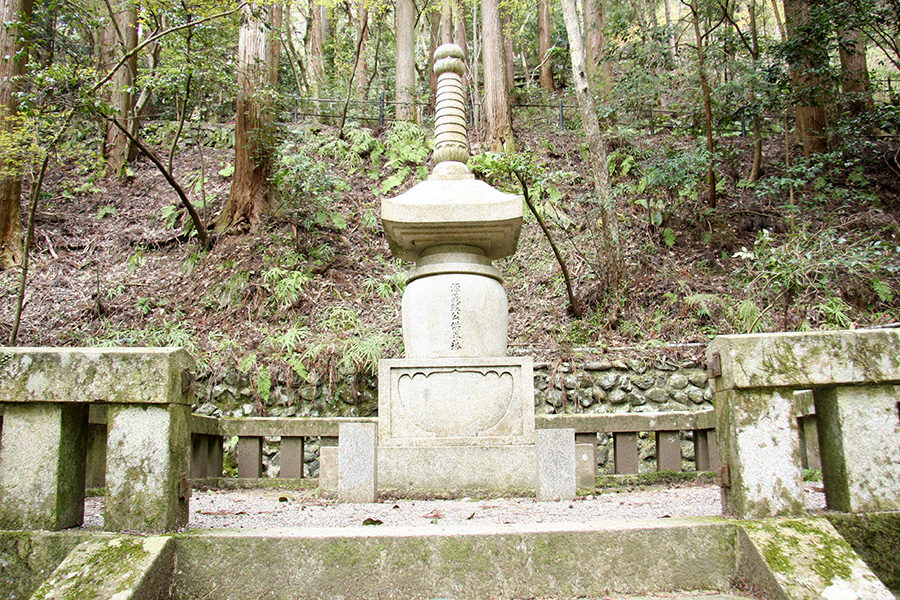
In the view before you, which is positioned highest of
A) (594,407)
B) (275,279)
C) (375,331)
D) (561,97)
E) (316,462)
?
(561,97)

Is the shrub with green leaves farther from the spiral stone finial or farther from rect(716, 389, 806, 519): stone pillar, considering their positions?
rect(716, 389, 806, 519): stone pillar

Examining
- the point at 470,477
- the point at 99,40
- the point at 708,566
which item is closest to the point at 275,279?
the point at 470,477

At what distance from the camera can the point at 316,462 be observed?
802cm

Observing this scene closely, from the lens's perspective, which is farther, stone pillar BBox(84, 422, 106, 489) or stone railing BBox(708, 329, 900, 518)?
stone pillar BBox(84, 422, 106, 489)

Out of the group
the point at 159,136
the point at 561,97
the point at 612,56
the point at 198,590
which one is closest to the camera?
the point at 198,590

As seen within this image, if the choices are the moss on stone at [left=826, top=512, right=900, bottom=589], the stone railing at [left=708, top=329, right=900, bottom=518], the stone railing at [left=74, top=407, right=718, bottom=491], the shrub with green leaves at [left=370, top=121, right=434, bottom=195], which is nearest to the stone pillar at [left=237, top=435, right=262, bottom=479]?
the stone railing at [left=74, top=407, right=718, bottom=491]

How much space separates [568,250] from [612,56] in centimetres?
501

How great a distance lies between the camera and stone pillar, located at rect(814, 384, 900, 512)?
2447 millimetres

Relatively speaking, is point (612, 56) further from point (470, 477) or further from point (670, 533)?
point (670, 533)

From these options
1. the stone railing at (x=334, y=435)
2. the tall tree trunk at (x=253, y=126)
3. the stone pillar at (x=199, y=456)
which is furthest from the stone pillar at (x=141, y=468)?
the tall tree trunk at (x=253, y=126)

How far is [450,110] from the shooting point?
6207 millimetres

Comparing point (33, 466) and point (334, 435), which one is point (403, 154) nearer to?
point (334, 435)

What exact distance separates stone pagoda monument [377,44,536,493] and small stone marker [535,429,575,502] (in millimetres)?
300

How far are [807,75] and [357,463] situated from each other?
10953 millimetres
